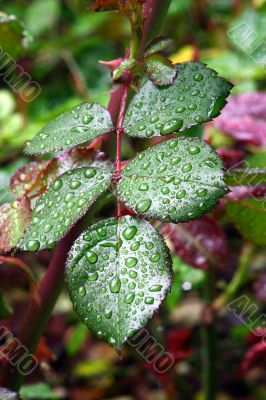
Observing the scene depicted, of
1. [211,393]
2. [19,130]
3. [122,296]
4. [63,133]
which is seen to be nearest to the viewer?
[122,296]

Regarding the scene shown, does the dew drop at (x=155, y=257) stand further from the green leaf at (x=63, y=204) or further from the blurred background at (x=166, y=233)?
the blurred background at (x=166, y=233)

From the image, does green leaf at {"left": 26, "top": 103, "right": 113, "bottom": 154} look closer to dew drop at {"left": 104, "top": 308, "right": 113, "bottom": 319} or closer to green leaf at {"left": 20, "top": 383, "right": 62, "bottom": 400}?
dew drop at {"left": 104, "top": 308, "right": 113, "bottom": 319}

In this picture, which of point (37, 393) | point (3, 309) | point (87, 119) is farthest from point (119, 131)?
point (37, 393)

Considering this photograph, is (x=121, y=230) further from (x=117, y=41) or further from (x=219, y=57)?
(x=117, y=41)

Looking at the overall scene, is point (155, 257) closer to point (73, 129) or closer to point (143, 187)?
point (143, 187)

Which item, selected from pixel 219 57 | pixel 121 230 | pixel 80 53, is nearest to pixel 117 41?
pixel 80 53

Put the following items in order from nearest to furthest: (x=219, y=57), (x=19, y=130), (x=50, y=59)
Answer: (x=19, y=130), (x=219, y=57), (x=50, y=59)

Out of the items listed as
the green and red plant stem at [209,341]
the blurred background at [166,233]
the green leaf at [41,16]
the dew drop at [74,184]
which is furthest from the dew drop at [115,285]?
the green leaf at [41,16]
